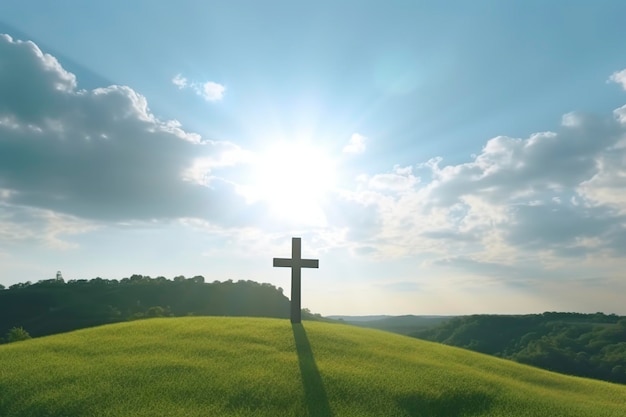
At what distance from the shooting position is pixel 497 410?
63.2 ft

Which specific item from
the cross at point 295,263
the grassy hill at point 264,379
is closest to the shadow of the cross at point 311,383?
the grassy hill at point 264,379

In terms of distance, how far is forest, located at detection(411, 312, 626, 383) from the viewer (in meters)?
101

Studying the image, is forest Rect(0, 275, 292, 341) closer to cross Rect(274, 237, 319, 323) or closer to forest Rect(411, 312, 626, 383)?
forest Rect(411, 312, 626, 383)

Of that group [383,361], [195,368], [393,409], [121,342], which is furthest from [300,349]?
[121,342]

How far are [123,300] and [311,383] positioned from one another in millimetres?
167307

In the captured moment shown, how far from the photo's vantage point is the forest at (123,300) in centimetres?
15212

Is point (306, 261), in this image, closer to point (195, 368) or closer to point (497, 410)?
point (195, 368)

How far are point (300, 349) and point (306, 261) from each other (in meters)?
6.17

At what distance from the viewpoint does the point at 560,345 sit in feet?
450

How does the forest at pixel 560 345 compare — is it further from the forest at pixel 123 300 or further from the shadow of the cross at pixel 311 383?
the shadow of the cross at pixel 311 383

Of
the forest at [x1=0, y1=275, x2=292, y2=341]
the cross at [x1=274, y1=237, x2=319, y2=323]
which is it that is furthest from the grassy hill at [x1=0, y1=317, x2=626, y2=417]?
the forest at [x1=0, y1=275, x2=292, y2=341]

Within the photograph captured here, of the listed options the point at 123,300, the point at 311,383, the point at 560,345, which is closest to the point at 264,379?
the point at 311,383

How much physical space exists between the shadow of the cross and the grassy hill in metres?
0.04

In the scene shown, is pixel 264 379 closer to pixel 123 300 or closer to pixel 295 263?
pixel 295 263
